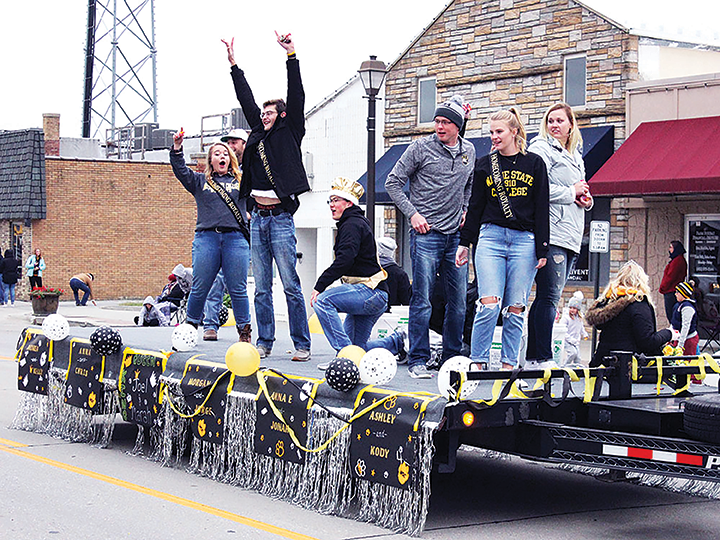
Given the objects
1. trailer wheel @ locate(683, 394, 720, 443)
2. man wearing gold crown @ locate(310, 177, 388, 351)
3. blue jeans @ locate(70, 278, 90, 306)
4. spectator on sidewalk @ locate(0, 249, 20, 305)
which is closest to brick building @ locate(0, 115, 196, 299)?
spectator on sidewalk @ locate(0, 249, 20, 305)

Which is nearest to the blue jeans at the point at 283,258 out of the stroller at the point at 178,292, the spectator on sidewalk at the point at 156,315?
the spectator on sidewalk at the point at 156,315

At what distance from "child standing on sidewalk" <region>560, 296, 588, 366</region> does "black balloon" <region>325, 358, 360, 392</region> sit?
6369 mm

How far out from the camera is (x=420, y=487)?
233 inches

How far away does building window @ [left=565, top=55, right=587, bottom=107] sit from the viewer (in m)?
20.7

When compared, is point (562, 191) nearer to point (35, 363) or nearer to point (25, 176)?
point (35, 363)

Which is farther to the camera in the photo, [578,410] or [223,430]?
[223,430]

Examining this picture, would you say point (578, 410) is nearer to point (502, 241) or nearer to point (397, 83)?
point (502, 241)

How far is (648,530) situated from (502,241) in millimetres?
2106

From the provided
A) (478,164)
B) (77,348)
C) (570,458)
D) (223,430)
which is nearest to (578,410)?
(570,458)

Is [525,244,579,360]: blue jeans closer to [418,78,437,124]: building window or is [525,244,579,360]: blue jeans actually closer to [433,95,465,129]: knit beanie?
[433,95,465,129]: knit beanie

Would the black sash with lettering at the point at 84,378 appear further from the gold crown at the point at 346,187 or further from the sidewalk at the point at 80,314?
the sidewalk at the point at 80,314

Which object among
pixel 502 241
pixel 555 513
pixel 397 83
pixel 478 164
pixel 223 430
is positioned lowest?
pixel 555 513

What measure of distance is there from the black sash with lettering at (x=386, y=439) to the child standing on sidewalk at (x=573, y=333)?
6.42m

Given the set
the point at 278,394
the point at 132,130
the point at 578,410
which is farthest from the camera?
the point at 132,130
